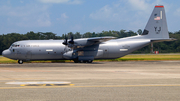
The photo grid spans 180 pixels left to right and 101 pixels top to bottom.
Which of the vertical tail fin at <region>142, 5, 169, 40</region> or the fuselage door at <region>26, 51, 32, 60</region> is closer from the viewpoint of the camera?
the fuselage door at <region>26, 51, 32, 60</region>

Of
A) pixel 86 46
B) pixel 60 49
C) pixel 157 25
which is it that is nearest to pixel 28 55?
pixel 60 49

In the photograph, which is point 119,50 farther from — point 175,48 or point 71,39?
point 175,48

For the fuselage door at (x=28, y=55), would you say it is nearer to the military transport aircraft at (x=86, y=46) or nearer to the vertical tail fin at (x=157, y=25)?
the military transport aircraft at (x=86, y=46)

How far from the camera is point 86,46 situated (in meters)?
37.2

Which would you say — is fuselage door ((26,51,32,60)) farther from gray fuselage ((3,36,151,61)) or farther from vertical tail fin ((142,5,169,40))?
vertical tail fin ((142,5,169,40))

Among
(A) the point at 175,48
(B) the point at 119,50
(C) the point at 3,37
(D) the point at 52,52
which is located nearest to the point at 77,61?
(D) the point at 52,52

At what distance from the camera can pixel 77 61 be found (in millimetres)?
37031

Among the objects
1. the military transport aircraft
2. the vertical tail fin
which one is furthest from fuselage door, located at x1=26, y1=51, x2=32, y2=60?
the vertical tail fin

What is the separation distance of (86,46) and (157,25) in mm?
13431

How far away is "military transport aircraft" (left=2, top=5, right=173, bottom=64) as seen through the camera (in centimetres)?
3509

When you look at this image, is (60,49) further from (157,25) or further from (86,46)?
(157,25)

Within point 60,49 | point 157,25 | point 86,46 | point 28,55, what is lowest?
point 28,55

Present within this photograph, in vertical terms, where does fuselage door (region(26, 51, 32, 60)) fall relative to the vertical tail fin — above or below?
below

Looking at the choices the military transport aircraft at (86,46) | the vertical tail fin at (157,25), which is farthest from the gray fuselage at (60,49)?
the vertical tail fin at (157,25)
